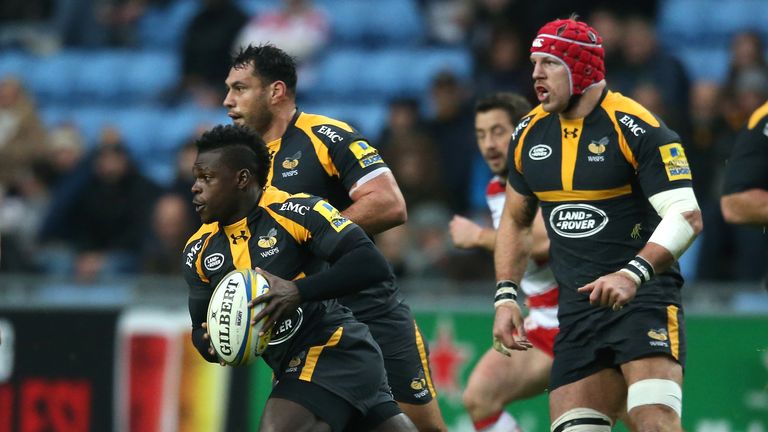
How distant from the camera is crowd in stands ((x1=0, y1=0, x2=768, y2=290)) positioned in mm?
11055

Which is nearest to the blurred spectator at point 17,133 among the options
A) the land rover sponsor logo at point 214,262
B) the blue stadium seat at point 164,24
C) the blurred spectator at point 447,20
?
the blue stadium seat at point 164,24

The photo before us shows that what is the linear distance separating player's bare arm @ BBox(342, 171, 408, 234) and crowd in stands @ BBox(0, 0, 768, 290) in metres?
3.55

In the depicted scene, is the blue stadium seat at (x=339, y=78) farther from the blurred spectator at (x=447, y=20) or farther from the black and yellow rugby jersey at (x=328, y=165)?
the black and yellow rugby jersey at (x=328, y=165)

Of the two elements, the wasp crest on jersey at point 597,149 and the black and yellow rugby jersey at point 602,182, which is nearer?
the black and yellow rugby jersey at point 602,182

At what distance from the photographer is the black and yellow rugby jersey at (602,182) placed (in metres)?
6.58

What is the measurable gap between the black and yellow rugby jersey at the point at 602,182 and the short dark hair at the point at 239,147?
1.35 m

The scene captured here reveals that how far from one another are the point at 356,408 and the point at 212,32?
861cm

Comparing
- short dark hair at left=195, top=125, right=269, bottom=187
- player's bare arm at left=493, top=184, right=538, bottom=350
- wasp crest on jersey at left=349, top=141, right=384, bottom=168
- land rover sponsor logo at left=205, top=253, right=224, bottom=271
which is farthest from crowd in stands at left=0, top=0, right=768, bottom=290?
land rover sponsor logo at left=205, top=253, right=224, bottom=271

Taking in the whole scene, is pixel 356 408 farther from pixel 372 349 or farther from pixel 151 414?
pixel 151 414

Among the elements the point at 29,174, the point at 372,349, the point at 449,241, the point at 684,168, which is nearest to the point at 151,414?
the point at 449,241

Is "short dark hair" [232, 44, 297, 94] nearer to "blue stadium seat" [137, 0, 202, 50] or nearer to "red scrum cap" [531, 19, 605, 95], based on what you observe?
"red scrum cap" [531, 19, 605, 95]

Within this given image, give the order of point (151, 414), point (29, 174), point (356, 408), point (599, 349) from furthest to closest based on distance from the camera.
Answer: point (29, 174), point (151, 414), point (599, 349), point (356, 408)

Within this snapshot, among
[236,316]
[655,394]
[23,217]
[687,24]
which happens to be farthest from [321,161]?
[687,24]

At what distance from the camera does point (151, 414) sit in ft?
35.0
